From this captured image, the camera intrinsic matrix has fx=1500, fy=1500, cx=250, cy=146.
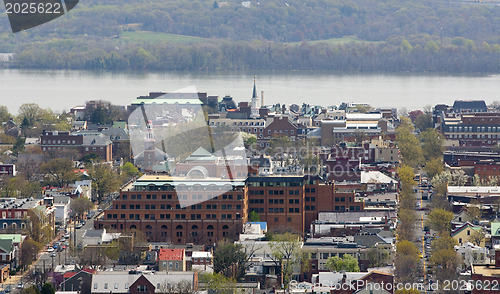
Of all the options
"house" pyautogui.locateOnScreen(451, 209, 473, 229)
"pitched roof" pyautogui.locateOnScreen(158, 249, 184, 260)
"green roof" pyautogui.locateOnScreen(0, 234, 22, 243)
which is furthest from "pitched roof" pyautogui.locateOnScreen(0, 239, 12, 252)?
"house" pyautogui.locateOnScreen(451, 209, 473, 229)

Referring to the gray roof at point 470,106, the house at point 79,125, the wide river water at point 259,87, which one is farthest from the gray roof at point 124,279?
the wide river water at point 259,87

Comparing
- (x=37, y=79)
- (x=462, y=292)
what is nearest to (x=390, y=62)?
(x=37, y=79)

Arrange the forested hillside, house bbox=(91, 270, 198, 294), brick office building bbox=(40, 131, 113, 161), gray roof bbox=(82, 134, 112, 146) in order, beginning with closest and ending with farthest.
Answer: house bbox=(91, 270, 198, 294) < brick office building bbox=(40, 131, 113, 161) < gray roof bbox=(82, 134, 112, 146) < the forested hillside

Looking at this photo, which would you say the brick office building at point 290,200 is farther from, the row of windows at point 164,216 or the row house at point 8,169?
the row house at point 8,169

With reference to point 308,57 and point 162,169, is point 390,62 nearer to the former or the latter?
point 308,57

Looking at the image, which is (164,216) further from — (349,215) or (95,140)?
(95,140)

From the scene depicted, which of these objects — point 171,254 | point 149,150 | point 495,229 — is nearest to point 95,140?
point 149,150

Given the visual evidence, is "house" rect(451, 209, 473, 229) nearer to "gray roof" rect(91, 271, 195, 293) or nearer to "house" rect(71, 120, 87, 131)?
"gray roof" rect(91, 271, 195, 293)
